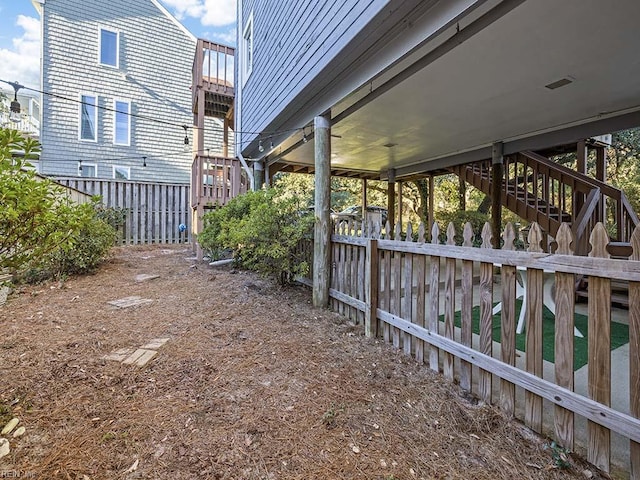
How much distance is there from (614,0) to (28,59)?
26.0 meters

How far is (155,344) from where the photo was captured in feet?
9.69

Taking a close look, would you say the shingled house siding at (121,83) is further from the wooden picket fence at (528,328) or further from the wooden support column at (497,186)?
the wooden picket fence at (528,328)

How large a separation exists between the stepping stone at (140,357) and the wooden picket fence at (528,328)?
6.51 feet

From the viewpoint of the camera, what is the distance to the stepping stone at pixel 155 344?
288 cm

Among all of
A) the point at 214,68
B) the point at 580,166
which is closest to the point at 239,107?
the point at 214,68

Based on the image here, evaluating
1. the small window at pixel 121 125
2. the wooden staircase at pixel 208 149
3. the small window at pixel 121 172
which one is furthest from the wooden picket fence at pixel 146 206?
the small window at pixel 121 125

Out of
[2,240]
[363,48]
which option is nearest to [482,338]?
[363,48]

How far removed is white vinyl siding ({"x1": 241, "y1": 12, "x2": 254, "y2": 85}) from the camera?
743 cm

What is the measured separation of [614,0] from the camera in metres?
2.35

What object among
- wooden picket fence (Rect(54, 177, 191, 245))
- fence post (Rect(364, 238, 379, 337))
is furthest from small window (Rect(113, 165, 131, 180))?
fence post (Rect(364, 238, 379, 337))

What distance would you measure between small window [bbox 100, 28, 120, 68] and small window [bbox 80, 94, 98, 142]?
4.50 feet

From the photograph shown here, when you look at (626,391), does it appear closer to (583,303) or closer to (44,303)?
(583,303)

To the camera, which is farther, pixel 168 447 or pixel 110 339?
pixel 110 339

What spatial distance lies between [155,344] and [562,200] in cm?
717
